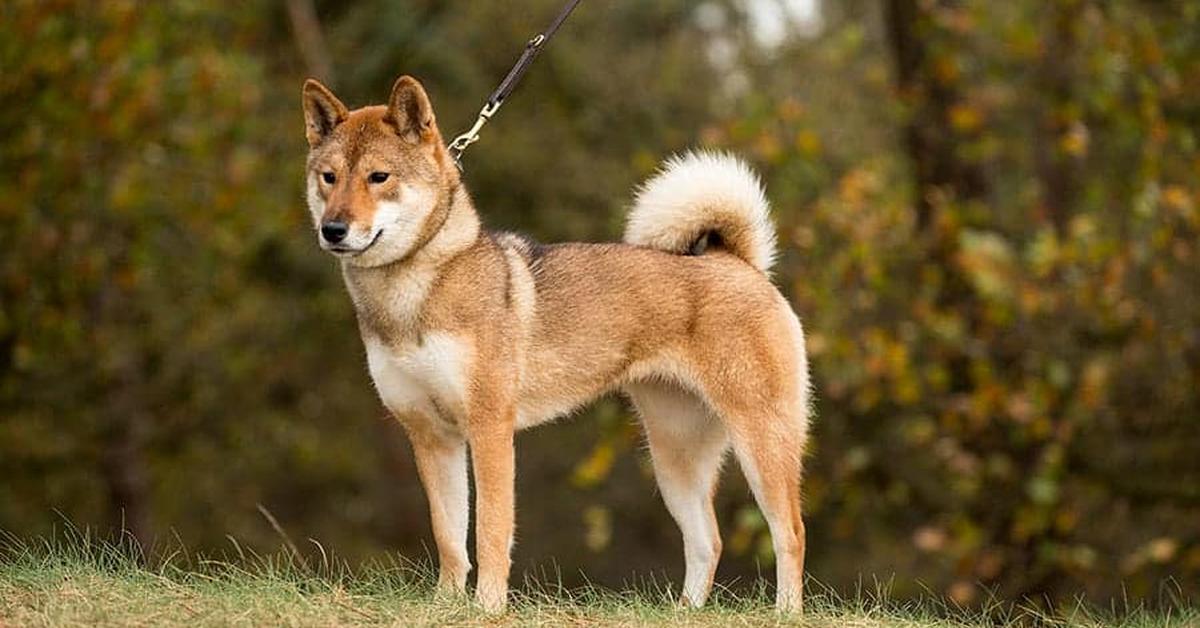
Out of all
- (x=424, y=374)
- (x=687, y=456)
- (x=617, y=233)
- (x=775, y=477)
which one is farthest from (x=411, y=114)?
(x=617, y=233)

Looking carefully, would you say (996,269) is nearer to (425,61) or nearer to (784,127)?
(784,127)

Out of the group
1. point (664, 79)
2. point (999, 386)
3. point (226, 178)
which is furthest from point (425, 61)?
point (999, 386)

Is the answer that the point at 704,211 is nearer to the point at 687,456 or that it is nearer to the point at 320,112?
the point at 687,456

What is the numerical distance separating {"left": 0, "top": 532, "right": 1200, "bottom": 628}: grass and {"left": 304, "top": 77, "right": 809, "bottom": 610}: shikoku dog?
243mm

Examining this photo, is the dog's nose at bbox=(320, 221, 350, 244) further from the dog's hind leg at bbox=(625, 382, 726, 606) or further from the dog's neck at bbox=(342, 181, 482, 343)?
the dog's hind leg at bbox=(625, 382, 726, 606)

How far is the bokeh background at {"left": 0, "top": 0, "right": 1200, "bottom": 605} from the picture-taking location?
12312 mm

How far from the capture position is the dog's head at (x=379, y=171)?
6.41 meters

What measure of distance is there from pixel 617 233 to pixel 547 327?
1081 centimetres

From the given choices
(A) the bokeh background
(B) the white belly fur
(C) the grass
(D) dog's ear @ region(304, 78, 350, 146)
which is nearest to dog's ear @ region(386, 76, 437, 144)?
(D) dog's ear @ region(304, 78, 350, 146)

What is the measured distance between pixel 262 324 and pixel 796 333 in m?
13.9

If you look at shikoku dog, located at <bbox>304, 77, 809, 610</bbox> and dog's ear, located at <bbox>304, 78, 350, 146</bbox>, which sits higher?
dog's ear, located at <bbox>304, 78, 350, 146</bbox>

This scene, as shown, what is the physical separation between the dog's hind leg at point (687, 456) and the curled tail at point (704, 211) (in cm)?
67

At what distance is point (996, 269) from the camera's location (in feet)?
37.5

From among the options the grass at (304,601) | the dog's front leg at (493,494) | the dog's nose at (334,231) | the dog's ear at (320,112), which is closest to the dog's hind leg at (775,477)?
the grass at (304,601)
